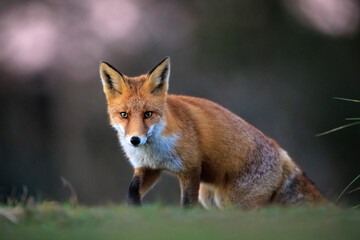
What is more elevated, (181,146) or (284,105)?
(181,146)

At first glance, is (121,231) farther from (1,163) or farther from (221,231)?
(1,163)

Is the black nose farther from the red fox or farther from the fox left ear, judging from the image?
the fox left ear

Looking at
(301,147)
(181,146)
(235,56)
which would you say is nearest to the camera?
(181,146)

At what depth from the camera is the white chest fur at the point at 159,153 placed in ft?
15.8

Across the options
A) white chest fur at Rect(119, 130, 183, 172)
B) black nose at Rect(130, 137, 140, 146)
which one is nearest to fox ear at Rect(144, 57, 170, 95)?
white chest fur at Rect(119, 130, 183, 172)

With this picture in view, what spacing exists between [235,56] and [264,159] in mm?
Answer: 11350

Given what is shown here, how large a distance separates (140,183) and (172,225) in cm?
191

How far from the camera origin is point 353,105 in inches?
587

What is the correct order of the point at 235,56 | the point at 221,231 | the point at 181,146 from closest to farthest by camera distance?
the point at 221,231, the point at 181,146, the point at 235,56

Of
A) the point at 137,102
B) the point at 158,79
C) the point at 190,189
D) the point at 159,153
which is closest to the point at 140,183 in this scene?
the point at 159,153

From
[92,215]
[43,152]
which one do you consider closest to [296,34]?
[43,152]

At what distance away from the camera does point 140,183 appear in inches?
195

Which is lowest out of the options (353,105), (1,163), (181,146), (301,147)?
(1,163)

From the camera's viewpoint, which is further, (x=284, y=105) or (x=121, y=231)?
(x=284, y=105)
